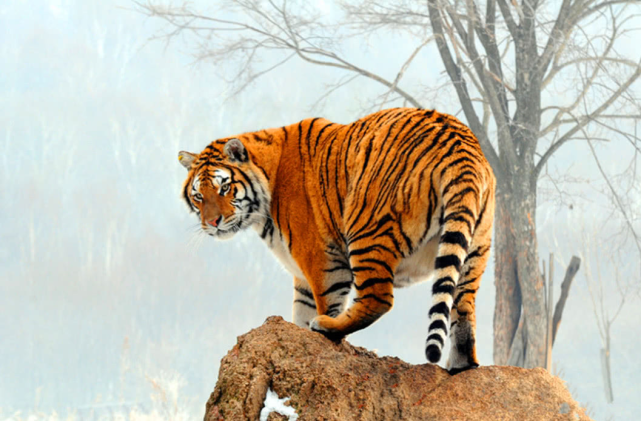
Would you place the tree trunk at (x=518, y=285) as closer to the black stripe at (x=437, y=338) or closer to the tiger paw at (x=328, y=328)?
the tiger paw at (x=328, y=328)

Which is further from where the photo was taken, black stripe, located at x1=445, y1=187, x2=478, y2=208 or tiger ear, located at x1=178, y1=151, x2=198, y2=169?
tiger ear, located at x1=178, y1=151, x2=198, y2=169

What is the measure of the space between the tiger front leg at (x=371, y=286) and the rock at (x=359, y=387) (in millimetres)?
200

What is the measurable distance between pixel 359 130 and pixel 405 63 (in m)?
6.66

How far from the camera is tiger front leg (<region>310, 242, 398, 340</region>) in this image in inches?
120

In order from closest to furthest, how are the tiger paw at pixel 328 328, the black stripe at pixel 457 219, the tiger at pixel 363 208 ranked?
1. the black stripe at pixel 457 219
2. the tiger at pixel 363 208
3. the tiger paw at pixel 328 328

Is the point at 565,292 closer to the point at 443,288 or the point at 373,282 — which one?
the point at 373,282

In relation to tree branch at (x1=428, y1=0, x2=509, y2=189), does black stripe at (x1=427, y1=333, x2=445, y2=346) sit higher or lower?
lower

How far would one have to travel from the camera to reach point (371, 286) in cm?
305

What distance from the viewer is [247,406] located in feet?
9.55

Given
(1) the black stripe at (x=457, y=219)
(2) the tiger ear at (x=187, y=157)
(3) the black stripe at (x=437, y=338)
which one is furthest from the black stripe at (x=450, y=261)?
(2) the tiger ear at (x=187, y=157)

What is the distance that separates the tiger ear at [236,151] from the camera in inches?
145

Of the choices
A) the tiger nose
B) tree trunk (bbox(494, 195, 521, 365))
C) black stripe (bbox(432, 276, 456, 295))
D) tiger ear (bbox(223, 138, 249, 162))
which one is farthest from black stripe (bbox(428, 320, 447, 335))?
tree trunk (bbox(494, 195, 521, 365))

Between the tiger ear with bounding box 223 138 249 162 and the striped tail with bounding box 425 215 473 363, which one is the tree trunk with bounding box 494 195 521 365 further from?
the striped tail with bounding box 425 215 473 363

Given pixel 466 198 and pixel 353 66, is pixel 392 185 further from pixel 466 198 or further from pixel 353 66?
pixel 353 66
